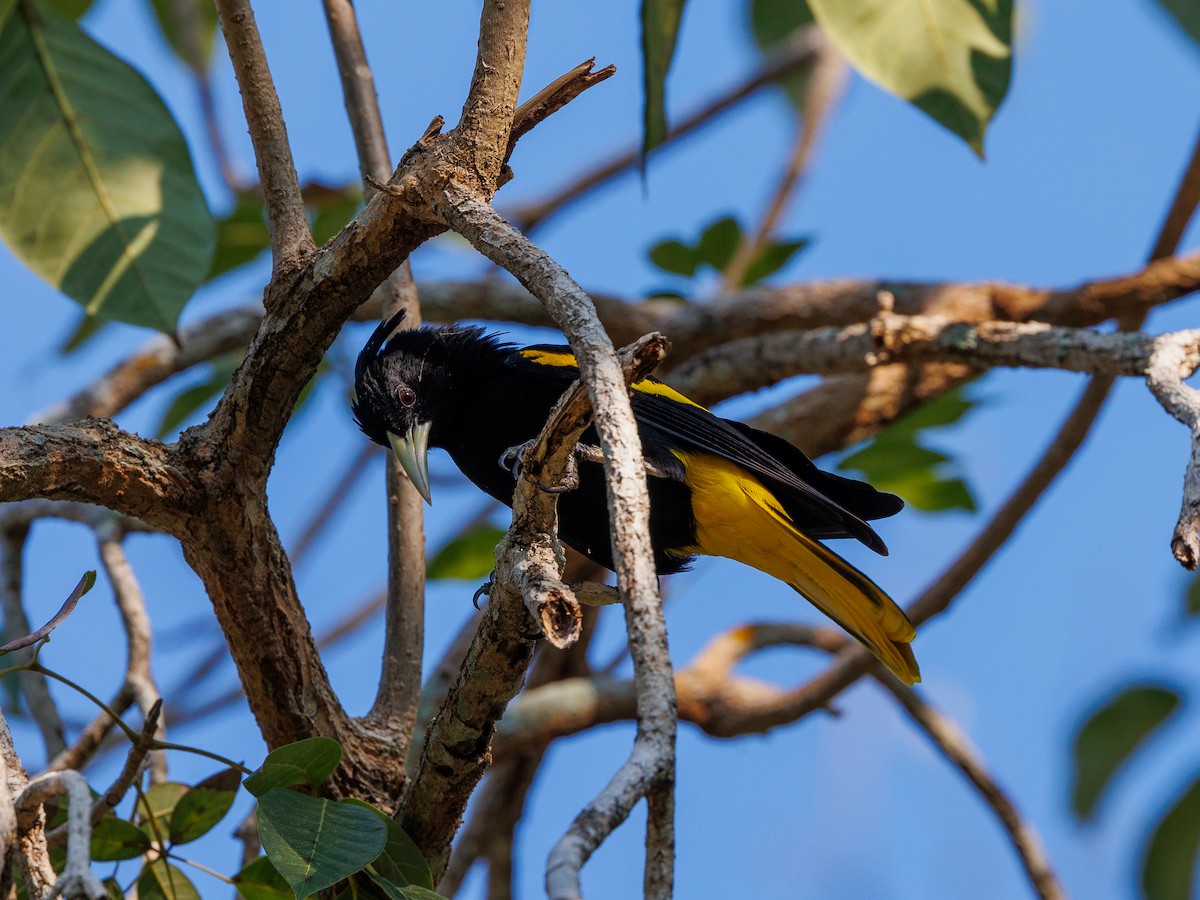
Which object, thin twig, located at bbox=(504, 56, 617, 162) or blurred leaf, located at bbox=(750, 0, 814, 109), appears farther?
blurred leaf, located at bbox=(750, 0, 814, 109)

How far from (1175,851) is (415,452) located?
3188mm

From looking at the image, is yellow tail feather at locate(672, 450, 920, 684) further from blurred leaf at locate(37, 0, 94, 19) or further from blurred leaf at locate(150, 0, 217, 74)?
blurred leaf at locate(150, 0, 217, 74)

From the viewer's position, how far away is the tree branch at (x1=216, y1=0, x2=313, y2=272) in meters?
2.38

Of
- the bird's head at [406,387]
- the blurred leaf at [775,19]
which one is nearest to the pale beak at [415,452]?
the bird's head at [406,387]

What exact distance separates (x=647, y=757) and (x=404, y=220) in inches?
47.2

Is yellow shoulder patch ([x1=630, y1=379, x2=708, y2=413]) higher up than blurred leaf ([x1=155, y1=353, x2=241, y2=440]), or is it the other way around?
blurred leaf ([x1=155, y1=353, x2=241, y2=440])

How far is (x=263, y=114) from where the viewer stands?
240cm

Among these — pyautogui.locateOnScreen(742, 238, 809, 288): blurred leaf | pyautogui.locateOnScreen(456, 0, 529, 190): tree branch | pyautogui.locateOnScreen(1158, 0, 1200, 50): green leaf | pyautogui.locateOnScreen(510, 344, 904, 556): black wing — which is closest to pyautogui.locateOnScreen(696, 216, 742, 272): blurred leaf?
pyautogui.locateOnScreen(742, 238, 809, 288): blurred leaf

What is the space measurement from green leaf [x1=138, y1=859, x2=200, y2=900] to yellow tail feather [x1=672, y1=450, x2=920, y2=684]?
1.58 metres

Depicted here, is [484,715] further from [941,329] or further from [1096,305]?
[1096,305]

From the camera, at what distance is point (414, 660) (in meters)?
2.79

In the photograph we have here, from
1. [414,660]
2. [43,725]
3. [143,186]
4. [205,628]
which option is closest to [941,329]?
[414,660]

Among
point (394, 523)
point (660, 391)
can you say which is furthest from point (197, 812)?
point (660, 391)

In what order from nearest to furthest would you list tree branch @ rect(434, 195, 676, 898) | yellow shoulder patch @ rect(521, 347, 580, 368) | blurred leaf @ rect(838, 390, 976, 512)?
tree branch @ rect(434, 195, 676, 898)
yellow shoulder patch @ rect(521, 347, 580, 368)
blurred leaf @ rect(838, 390, 976, 512)
